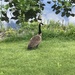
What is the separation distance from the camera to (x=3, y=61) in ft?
32.8

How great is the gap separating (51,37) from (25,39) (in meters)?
1.28

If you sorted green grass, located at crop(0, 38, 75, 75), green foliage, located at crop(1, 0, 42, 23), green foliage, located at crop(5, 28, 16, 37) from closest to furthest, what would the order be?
green foliage, located at crop(1, 0, 42, 23) < green grass, located at crop(0, 38, 75, 75) < green foliage, located at crop(5, 28, 16, 37)

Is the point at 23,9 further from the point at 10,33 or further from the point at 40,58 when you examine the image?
the point at 10,33

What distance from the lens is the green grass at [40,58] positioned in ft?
28.4

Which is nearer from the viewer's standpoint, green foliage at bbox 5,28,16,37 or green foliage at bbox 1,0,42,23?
green foliage at bbox 1,0,42,23

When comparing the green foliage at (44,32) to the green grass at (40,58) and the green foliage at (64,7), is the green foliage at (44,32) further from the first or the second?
the green foliage at (64,7)

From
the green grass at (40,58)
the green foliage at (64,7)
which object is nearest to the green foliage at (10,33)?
the green grass at (40,58)

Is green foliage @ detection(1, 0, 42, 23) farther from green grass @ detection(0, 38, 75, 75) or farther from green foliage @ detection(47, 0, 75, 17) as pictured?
green grass @ detection(0, 38, 75, 75)

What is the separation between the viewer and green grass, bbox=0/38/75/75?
8648 mm

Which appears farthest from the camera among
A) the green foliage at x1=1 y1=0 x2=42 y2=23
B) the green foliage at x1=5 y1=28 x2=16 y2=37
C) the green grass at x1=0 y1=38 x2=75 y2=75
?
the green foliage at x1=5 y1=28 x2=16 y2=37

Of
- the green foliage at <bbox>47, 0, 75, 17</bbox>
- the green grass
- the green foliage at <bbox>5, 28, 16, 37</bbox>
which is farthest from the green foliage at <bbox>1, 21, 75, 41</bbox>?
the green foliage at <bbox>47, 0, 75, 17</bbox>

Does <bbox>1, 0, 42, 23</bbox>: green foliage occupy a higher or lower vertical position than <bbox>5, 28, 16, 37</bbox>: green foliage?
higher

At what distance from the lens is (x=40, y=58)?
10.2 meters

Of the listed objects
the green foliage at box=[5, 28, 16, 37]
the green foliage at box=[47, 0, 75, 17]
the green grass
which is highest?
the green foliage at box=[47, 0, 75, 17]
